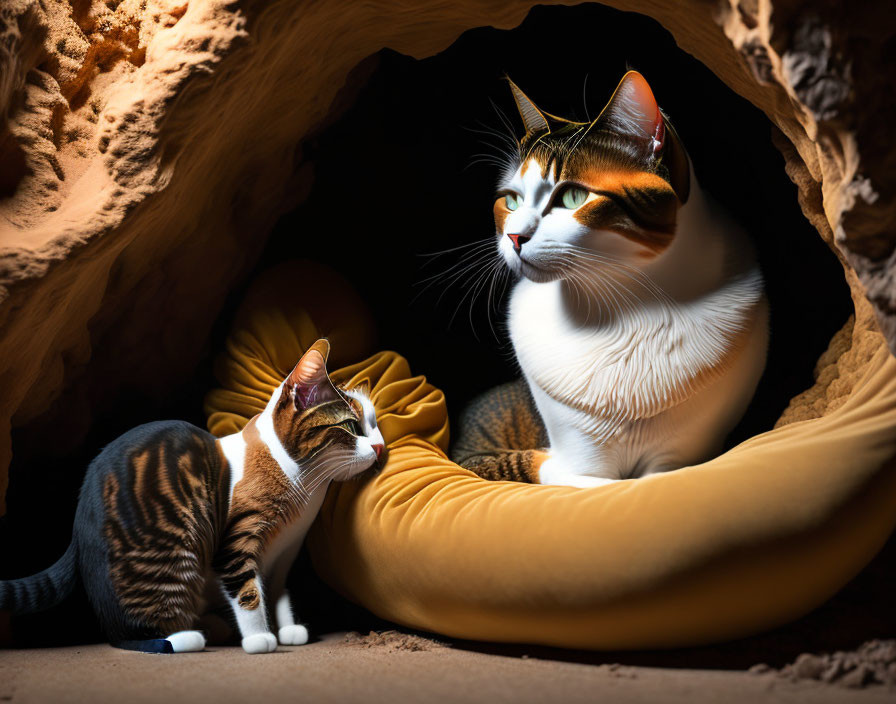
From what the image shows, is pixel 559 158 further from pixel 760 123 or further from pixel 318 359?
pixel 760 123

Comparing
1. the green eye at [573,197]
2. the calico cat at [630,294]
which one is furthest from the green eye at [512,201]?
the green eye at [573,197]

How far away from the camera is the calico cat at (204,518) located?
1.50m

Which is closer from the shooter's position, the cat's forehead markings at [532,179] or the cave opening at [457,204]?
the cat's forehead markings at [532,179]

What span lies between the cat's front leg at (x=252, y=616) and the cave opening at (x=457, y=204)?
0.40m

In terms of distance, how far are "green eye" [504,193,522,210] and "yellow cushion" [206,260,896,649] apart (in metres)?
0.61

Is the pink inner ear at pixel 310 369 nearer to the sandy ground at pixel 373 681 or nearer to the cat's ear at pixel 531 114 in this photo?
the sandy ground at pixel 373 681

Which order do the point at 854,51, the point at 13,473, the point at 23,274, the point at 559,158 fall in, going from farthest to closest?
the point at 13,473 → the point at 559,158 → the point at 23,274 → the point at 854,51

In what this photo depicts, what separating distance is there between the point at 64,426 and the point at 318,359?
691 millimetres

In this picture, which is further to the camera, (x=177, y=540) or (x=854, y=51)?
(x=177, y=540)

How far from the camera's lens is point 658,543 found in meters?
1.25

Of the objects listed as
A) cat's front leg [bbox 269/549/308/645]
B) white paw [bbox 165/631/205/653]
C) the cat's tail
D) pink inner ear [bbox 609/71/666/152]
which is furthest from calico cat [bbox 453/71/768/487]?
the cat's tail

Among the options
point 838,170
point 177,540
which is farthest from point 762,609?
point 177,540

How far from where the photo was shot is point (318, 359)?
1650mm

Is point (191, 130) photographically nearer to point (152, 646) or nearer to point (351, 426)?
point (351, 426)
